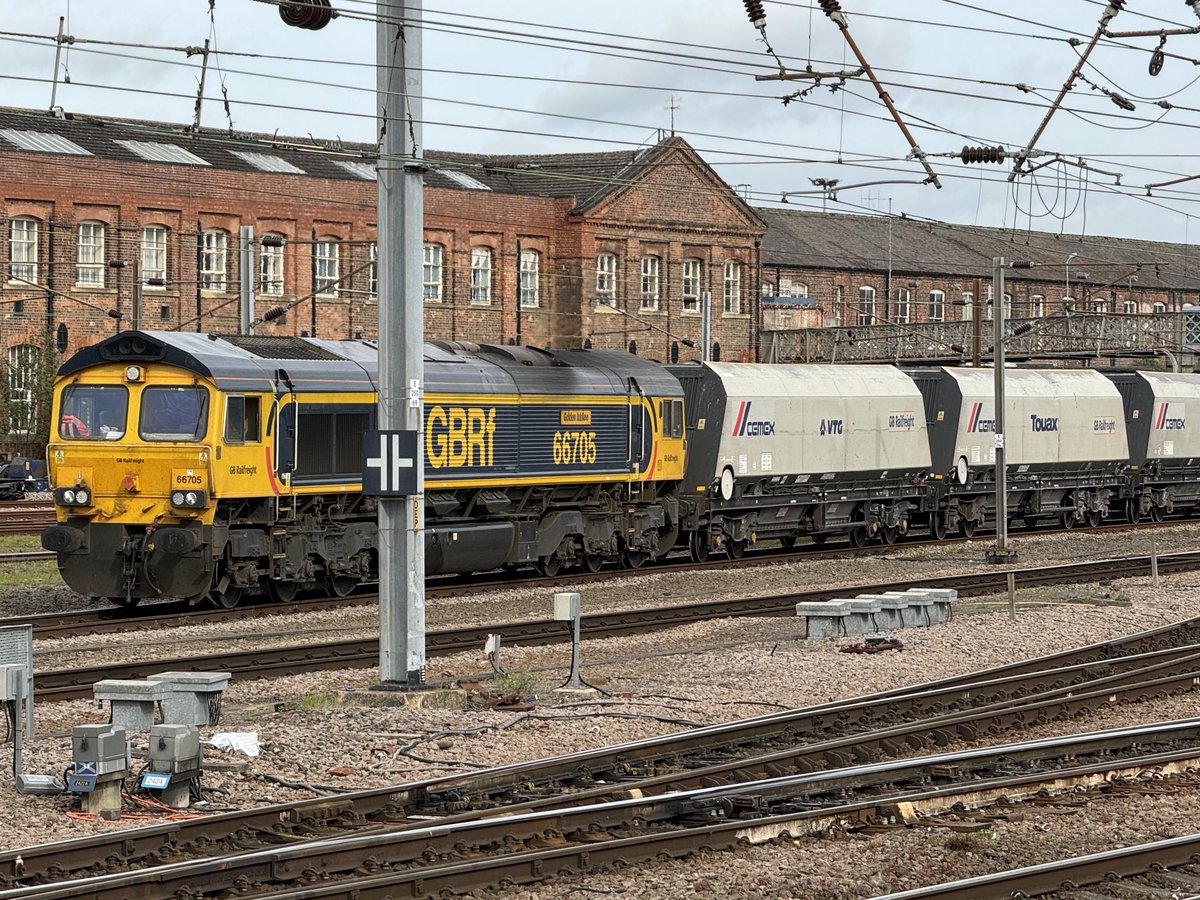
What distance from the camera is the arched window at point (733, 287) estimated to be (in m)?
64.2

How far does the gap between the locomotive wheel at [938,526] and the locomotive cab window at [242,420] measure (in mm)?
19949

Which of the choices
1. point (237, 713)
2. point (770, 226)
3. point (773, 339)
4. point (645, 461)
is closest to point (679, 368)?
point (645, 461)

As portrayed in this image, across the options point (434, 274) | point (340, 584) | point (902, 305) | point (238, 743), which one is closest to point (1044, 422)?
point (340, 584)

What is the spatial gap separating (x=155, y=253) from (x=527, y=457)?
26.0m

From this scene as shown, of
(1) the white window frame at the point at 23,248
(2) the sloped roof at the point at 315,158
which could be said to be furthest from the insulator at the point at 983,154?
(1) the white window frame at the point at 23,248

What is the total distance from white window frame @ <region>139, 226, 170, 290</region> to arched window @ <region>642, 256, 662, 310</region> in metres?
18.4

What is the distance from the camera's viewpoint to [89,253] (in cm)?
4841

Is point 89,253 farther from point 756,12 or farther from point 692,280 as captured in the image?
point 756,12

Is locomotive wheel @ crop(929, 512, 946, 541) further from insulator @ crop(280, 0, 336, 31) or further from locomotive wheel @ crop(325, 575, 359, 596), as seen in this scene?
insulator @ crop(280, 0, 336, 31)

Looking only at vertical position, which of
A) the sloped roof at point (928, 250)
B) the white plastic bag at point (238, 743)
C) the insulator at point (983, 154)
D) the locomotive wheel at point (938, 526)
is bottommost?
the white plastic bag at point (238, 743)

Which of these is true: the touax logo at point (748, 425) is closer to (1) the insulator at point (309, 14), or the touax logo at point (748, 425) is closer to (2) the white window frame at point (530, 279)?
(1) the insulator at point (309, 14)

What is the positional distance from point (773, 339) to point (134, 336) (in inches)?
1776

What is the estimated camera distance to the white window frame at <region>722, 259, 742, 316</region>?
211ft

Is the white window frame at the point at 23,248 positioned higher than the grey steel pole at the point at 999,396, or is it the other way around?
the white window frame at the point at 23,248
